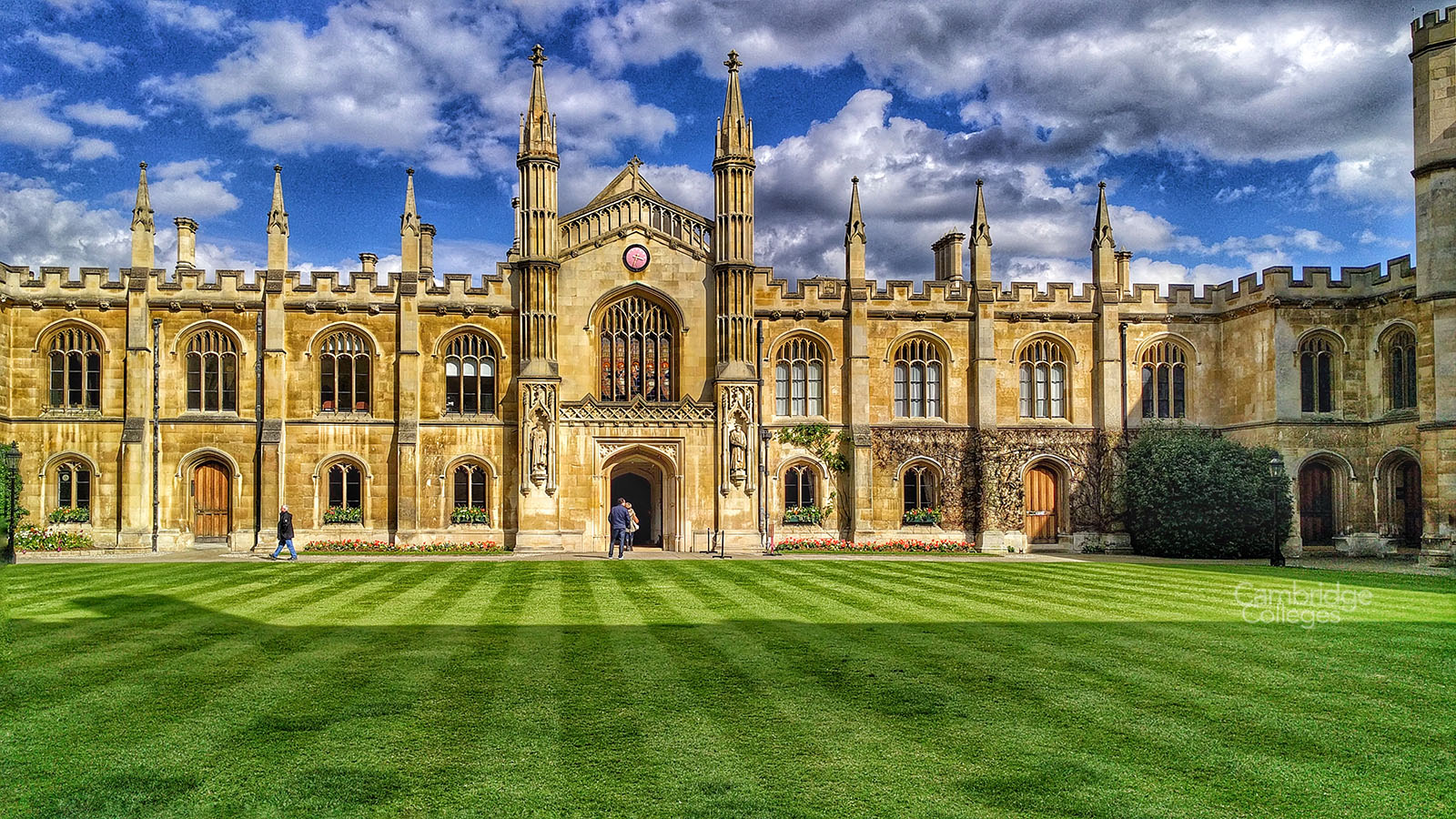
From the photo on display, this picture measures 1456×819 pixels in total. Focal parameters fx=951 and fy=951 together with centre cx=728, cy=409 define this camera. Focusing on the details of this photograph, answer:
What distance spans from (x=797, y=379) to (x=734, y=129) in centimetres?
899

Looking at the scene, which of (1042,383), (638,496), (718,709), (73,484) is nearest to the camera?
(718,709)

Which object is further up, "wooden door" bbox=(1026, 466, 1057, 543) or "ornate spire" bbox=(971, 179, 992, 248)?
"ornate spire" bbox=(971, 179, 992, 248)

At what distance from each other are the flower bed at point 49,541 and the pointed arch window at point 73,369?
4227 millimetres

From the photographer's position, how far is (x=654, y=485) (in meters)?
33.5

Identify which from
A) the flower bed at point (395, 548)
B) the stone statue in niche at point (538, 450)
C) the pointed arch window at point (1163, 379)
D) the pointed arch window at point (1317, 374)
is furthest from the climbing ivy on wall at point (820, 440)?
the pointed arch window at point (1317, 374)

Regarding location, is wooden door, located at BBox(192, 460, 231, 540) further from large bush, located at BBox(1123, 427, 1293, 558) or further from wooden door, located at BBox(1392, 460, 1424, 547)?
wooden door, located at BBox(1392, 460, 1424, 547)

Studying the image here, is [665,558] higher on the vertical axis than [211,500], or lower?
lower

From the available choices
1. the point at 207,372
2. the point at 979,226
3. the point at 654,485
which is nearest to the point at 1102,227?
Answer: the point at 979,226

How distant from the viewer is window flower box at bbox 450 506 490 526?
32500mm

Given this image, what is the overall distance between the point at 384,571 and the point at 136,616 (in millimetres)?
7814

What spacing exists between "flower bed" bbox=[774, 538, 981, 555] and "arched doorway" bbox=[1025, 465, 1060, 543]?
2776 mm

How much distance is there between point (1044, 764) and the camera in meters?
7.63

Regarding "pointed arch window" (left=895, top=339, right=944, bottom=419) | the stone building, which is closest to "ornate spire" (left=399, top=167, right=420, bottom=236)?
the stone building

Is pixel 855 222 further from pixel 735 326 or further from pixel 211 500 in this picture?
pixel 211 500
